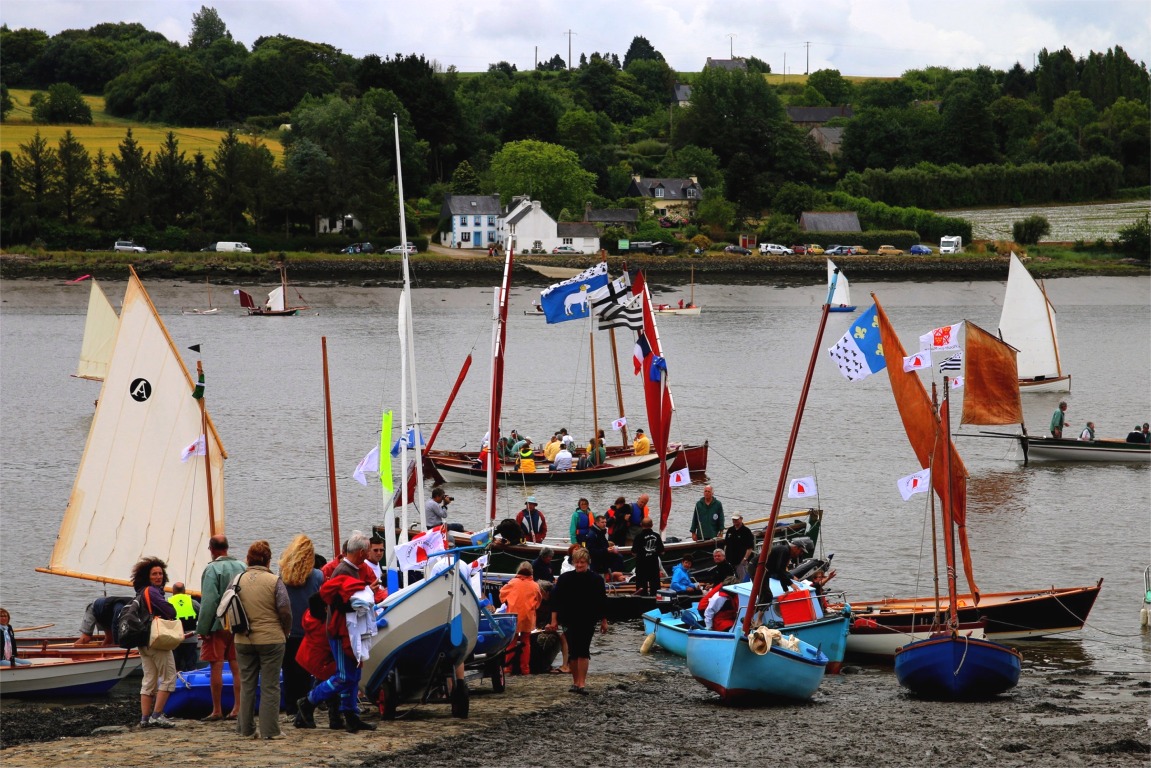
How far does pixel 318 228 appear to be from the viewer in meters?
115

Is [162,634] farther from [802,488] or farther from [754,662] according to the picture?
[802,488]

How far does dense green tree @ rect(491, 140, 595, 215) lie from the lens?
416 feet

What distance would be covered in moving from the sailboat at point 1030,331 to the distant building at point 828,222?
6739cm

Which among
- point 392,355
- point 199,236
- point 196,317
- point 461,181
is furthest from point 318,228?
point 392,355

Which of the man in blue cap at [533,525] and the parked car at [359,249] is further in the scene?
the parked car at [359,249]

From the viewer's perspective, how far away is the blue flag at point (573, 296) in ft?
79.6

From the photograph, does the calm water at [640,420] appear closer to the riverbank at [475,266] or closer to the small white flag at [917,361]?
the riverbank at [475,266]

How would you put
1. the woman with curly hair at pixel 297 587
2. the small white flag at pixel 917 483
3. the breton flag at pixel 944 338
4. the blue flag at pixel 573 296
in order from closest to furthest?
the woman with curly hair at pixel 297 587 → the small white flag at pixel 917 483 → the breton flag at pixel 944 338 → the blue flag at pixel 573 296

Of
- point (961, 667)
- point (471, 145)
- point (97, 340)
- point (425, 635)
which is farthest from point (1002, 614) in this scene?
point (471, 145)

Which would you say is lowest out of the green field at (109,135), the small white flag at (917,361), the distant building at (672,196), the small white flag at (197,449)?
the small white flag at (197,449)

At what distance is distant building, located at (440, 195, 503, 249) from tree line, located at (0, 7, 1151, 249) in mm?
5420

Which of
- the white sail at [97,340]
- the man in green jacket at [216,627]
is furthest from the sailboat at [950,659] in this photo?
the white sail at [97,340]

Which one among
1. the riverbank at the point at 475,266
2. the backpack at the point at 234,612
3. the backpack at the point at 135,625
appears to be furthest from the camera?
the riverbank at the point at 475,266

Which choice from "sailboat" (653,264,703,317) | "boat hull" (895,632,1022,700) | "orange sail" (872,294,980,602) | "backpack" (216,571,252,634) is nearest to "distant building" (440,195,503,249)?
"sailboat" (653,264,703,317)
